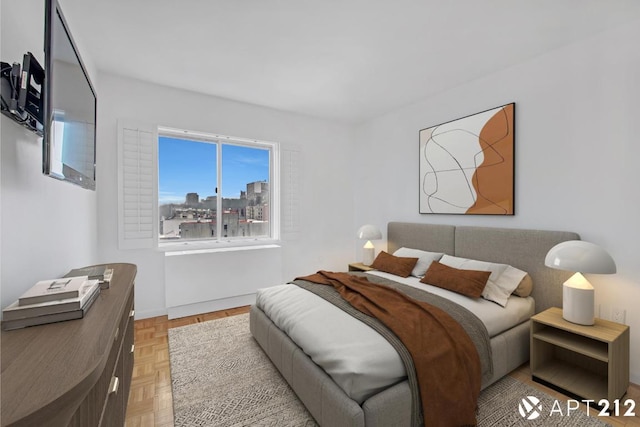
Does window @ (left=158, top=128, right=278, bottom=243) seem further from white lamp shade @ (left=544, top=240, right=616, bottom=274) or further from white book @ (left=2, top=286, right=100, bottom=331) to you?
white lamp shade @ (left=544, top=240, right=616, bottom=274)

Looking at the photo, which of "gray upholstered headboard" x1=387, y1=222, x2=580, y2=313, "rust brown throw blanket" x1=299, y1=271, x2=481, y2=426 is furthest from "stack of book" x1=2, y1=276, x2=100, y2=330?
"gray upholstered headboard" x1=387, y1=222, x2=580, y2=313

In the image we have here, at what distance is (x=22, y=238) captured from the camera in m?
1.32

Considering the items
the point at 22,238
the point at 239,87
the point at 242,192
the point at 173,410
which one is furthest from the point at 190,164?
the point at 173,410

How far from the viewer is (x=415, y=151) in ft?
12.4

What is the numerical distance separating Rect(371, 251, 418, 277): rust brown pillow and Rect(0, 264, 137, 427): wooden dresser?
8.55ft

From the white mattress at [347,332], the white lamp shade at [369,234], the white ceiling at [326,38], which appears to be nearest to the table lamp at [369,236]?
the white lamp shade at [369,234]

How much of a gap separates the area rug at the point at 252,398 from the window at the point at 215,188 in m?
1.69

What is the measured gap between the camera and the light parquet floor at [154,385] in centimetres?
175

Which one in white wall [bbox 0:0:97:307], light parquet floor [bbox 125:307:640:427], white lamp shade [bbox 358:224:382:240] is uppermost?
white wall [bbox 0:0:97:307]

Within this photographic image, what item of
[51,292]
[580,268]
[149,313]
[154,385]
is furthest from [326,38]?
[149,313]

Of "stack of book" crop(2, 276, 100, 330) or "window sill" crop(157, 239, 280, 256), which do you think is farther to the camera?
"window sill" crop(157, 239, 280, 256)

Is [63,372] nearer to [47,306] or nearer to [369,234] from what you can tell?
[47,306]

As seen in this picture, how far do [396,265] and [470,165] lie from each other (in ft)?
4.60

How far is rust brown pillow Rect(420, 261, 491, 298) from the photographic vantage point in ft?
7.99
